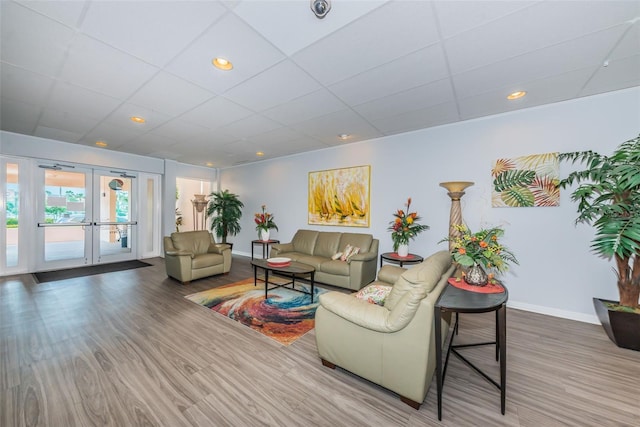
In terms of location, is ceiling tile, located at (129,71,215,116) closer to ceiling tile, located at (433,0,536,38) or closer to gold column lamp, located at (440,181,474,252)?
ceiling tile, located at (433,0,536,38)

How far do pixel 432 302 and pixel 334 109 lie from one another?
270cm

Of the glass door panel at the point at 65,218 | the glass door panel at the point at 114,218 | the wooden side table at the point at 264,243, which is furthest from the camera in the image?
the wooden side table at the point at 264,243

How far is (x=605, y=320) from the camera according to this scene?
252 cm

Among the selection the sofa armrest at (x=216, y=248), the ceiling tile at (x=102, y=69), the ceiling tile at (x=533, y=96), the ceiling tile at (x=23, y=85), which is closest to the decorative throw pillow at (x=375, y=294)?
the ceiling tile at (x=533, y=96)

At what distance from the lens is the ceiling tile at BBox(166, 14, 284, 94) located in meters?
1.86

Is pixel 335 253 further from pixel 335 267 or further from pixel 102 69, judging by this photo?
pixel 102 69

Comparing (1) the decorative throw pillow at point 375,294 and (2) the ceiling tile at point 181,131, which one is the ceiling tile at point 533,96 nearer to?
(1) the decorative throw pillow at point 375,294

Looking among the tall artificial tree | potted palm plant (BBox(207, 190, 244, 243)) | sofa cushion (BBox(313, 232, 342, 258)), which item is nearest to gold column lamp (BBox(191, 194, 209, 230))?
potted palm plant (BBox(207, 190, 244, 243))

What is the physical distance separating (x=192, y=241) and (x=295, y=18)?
4.43 m

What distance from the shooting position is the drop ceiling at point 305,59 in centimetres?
170

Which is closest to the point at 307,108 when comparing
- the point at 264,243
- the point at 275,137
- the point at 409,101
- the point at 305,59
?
the point at 305,59

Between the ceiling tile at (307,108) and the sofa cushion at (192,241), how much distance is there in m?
3.01

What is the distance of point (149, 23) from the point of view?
180 centimetres

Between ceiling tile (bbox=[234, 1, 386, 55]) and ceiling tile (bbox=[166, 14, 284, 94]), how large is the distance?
0.11 meters
